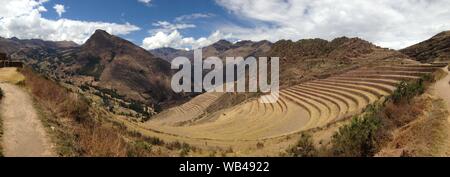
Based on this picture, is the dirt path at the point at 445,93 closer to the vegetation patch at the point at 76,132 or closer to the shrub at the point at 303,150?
the shrub at the point at 303,150

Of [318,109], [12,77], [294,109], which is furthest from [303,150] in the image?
[294,109]

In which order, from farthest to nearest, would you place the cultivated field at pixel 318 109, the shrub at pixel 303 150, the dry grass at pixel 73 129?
1. the cultivated field at pixel 318 109
2. the shrub at pixel 303 150
3. the dry grass at pixel 73 129

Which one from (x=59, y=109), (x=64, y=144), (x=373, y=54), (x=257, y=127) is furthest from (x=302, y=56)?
(x=64, y=144)

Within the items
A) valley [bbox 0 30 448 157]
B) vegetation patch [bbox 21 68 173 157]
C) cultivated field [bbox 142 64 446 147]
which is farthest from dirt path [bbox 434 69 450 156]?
vegetation patch [bbox 21 68 173 157]

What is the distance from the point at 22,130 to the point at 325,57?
248ft

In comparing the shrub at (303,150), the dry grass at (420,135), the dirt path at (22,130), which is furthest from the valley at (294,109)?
the dry grass at (420,135)

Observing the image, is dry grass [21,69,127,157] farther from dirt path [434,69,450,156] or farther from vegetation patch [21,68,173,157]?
dirt path [434,69,450,156]

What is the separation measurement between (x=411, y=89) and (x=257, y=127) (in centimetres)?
1594

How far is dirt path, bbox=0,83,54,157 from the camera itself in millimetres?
10680

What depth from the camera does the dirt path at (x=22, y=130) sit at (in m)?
10.7

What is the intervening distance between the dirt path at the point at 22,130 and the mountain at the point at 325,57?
4790cm
